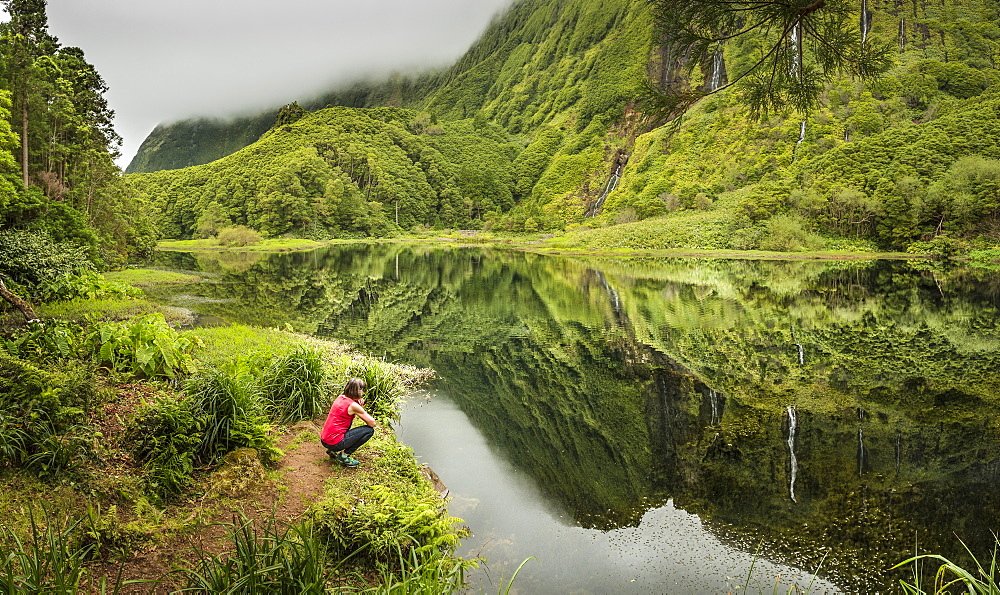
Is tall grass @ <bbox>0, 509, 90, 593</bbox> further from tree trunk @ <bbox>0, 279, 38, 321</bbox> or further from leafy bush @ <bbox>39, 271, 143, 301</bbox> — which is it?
leafy bush @ <bbox>39, 271, 143, 301</bbox>

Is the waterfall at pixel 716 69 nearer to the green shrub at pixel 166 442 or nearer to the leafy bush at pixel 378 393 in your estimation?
the green shrub at pixel 166 442

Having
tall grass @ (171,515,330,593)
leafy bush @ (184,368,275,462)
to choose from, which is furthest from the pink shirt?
tall grass @ (171,515,330,593)

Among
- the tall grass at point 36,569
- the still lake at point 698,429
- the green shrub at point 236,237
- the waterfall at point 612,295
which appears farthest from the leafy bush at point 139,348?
the green shrub at point 236,237

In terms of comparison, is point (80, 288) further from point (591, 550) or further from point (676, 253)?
point (676, 253)

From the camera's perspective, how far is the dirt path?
4.41 meters

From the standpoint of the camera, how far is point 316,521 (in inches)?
214

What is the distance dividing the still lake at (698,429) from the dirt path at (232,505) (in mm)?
2125

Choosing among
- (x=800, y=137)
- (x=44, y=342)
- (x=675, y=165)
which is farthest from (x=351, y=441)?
(x=675, y=165)

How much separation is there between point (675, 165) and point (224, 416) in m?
97.5

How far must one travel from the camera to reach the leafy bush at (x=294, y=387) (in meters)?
9.17

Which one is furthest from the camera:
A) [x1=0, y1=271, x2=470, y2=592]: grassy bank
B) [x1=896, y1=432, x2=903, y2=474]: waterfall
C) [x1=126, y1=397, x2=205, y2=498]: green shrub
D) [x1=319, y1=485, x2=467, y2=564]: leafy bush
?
[x1=896, y1=432, x2=903, y2=474]: waterfall

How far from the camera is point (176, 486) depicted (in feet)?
19.0

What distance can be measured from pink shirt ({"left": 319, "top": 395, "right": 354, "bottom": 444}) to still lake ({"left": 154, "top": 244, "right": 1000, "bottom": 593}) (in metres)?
2.02

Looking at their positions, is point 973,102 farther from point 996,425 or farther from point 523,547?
point 523,547
